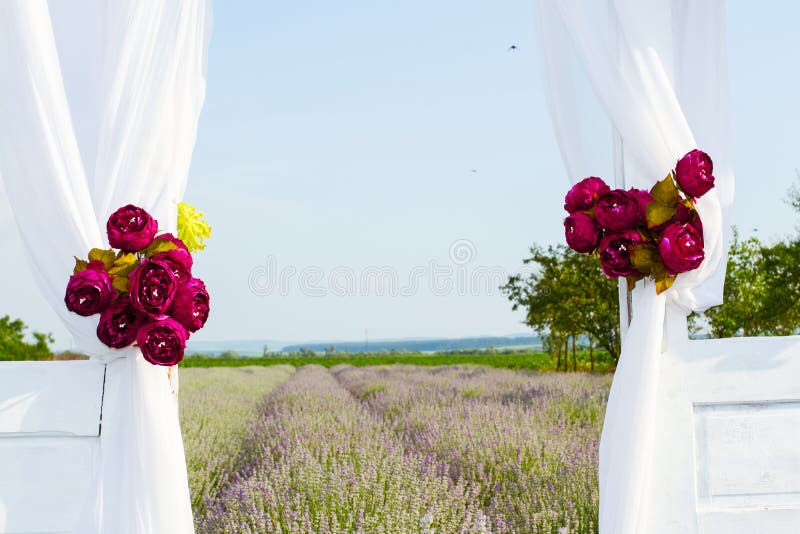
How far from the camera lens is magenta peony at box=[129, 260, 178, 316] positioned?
→ 1.30 m

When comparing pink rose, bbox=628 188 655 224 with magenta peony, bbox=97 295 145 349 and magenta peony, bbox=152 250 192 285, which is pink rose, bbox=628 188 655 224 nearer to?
magenta peony, bbox=152 250 192 285

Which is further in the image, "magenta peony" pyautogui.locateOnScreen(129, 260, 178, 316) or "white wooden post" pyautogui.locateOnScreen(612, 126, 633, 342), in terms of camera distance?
"white wooden post" pyautogui.locateOnScreen(612, 126, 633, 342)

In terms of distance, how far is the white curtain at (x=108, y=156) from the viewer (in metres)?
1.36

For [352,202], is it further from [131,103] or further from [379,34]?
[131,103]

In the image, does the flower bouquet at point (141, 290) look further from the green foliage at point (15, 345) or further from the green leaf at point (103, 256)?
the green foliage at point (15, 345)

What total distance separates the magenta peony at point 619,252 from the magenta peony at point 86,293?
1.09m

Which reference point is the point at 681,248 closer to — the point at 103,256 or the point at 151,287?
the point at 151,287

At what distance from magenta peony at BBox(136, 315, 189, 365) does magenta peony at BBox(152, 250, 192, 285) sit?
10 cm

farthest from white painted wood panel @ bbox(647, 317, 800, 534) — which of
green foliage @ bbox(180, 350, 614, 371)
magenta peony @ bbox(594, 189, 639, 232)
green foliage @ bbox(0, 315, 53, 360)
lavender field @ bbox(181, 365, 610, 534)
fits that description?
green foliage @ bbox(180, 350, 614, 371)

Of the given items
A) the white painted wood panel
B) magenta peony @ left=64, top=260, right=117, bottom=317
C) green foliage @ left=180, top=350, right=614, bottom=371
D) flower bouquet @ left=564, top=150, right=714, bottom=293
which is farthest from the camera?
green foliage @ left=180, top=350, right=614, bottom=371

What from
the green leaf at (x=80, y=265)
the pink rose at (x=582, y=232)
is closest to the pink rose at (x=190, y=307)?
the green leaf at (x=80, y=265)

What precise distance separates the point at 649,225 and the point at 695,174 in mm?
146

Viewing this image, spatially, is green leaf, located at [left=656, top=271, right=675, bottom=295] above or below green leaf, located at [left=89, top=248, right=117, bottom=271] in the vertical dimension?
below

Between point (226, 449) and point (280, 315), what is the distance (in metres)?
2.46
